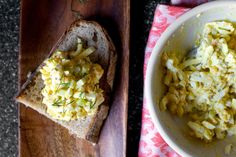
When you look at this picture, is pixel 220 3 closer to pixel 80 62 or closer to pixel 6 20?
pixel 80 62

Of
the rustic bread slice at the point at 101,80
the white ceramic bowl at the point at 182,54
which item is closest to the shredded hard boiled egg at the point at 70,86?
the rustic bread slice at the point at 101,80

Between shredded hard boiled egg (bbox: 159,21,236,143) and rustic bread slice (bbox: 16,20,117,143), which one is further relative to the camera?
rustic bread slice (bbox: 16,20,117,143)

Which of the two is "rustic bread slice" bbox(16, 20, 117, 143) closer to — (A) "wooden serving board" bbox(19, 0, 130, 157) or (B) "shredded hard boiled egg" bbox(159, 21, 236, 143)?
(A) "wooden serving board" bbox(19, 0, 130, 157)

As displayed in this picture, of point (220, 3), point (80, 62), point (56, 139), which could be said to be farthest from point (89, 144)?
point (220, 3)

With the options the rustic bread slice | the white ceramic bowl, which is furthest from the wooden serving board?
the white ceramic bowl

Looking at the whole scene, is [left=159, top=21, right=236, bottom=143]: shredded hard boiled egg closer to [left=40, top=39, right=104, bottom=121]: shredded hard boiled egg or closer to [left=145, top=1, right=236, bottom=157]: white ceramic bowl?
[left=145, top=1, right=236, bottom=157]: white ceramic bowl

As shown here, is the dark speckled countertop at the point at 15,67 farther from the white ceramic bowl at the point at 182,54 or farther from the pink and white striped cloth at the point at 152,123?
the white ceramic bowl at the point at 182,54

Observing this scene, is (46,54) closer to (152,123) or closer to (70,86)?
(70,86)
